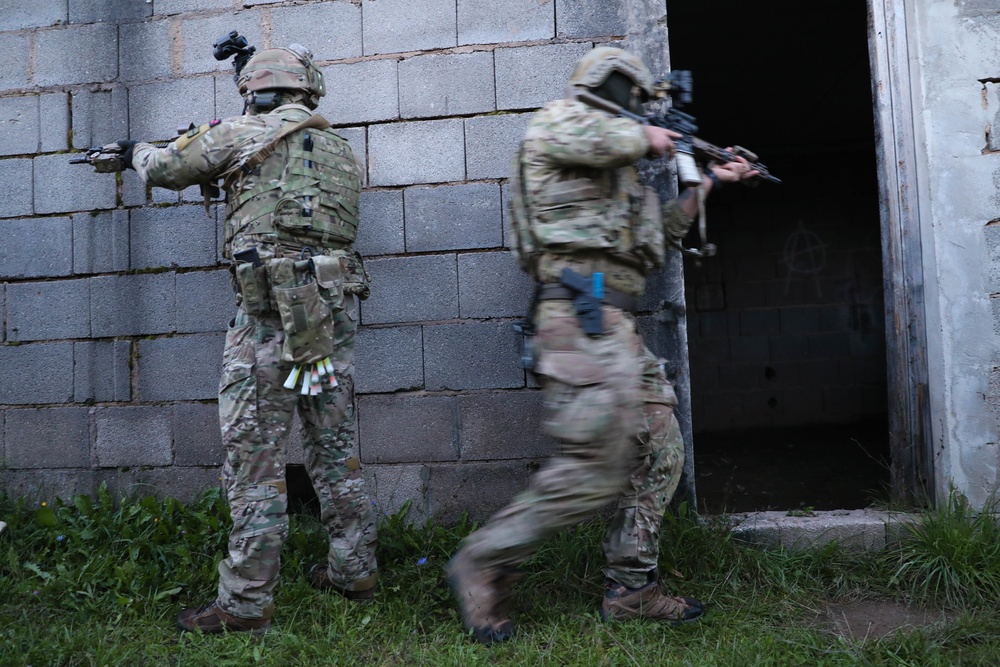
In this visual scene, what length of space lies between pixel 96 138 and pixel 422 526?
227 cm

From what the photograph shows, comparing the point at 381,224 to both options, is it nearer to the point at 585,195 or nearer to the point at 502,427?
the point at 502,427

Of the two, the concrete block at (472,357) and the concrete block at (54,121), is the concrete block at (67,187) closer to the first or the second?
the concrete block at (54,121)

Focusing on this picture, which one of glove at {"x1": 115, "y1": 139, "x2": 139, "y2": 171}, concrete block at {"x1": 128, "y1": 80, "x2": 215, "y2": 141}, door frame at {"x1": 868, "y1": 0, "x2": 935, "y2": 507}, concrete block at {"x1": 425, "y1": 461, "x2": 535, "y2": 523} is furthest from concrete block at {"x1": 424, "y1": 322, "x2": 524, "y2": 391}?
door frame at {"x1": 868, "y1": 0, "x2": 935, "y2": 507}

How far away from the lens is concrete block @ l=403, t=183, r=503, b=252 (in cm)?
320

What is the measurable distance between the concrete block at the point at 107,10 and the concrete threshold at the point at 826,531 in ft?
11.0

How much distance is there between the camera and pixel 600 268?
2377 millimetres

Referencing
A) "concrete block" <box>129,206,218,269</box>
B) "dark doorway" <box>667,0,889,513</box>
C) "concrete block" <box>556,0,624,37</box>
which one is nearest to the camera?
"concrete block" <box>556,0,624,37</box>

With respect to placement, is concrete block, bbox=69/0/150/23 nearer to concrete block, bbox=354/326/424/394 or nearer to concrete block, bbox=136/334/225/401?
concrete block, bbox=136/334/225/401

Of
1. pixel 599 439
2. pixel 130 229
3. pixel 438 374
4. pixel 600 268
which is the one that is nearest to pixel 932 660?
pixel 599 439

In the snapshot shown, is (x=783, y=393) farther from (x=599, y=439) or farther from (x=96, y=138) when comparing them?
(x=96, y=138)

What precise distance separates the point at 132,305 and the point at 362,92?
1.40m

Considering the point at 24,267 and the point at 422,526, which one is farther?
the point at 24,267

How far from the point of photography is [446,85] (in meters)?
3.23

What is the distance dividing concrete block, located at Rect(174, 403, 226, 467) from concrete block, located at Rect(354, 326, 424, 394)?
0.68 metres
